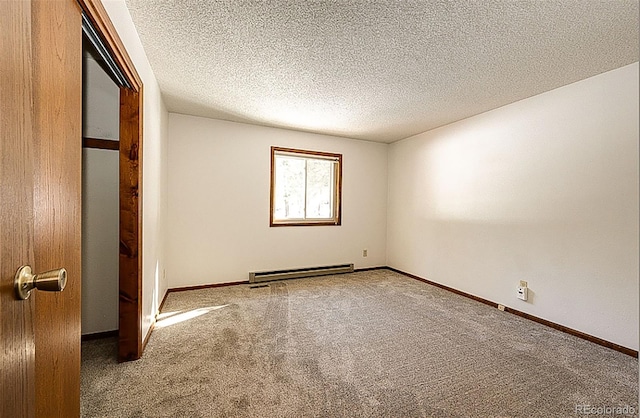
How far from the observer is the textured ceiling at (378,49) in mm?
1617

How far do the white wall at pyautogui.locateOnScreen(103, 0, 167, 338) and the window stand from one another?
161 centimetres

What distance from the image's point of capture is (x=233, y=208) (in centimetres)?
383

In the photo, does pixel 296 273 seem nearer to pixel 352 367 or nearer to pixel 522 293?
pixel 352 367

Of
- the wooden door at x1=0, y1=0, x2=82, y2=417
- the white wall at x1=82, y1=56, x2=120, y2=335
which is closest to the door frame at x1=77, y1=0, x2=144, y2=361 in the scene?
the white wall at x1=82, y1=56, x2=120, y2=335

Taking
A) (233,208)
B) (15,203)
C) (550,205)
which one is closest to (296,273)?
(233,208)

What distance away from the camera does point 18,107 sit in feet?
1.84

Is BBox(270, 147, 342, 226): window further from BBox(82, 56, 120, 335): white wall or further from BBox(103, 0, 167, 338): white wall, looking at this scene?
BBox(82, 56, 120, 335): white wall

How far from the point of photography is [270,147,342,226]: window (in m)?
4.18

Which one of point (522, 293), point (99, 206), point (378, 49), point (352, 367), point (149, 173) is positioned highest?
point (378, 49)

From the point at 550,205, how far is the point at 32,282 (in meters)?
3.42

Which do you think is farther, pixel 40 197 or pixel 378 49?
pixel 378 49

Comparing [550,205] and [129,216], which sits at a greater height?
[550,205]

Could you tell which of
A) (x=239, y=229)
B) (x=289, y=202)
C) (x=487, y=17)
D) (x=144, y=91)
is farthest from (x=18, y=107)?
(x=289, y=202)

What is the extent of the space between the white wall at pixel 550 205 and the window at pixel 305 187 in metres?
1.49
